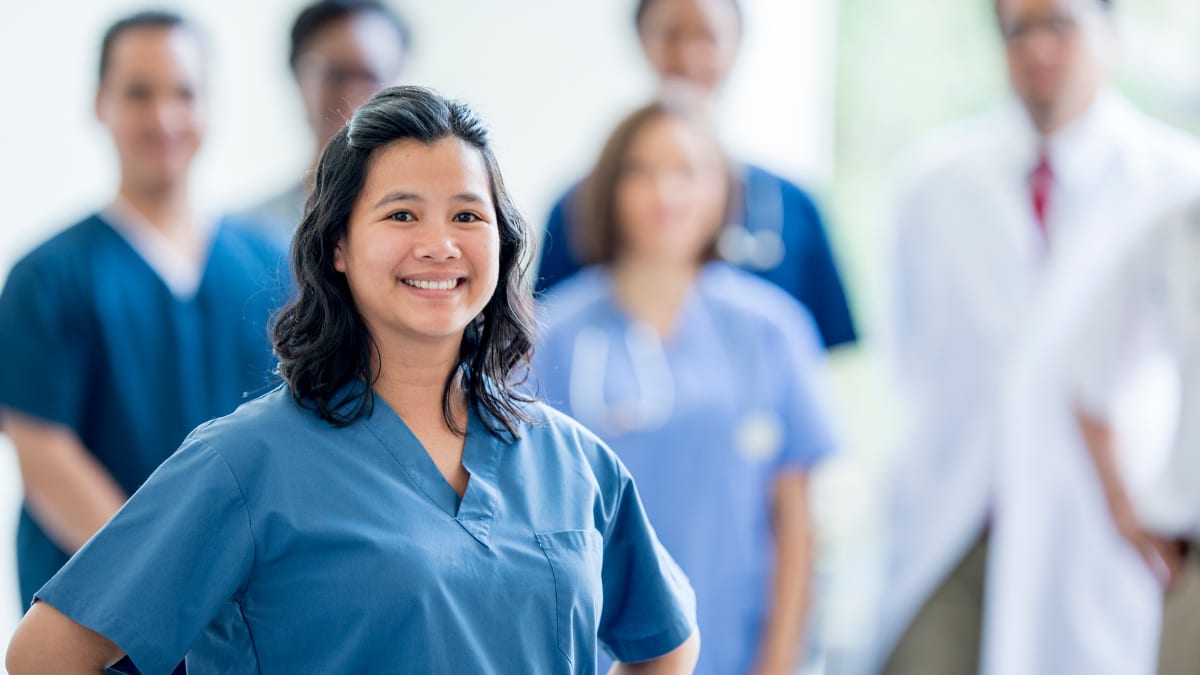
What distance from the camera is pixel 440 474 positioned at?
41.6 inches

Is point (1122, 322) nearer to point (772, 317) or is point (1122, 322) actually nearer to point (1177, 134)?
point (1177, 134)

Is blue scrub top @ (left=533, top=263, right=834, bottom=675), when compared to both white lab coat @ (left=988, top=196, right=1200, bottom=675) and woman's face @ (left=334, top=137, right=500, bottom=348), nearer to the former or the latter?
white lab coat @ (left=988, top=196, right=1200, bottom=675)

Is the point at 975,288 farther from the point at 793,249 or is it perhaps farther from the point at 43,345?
the point at 43,345

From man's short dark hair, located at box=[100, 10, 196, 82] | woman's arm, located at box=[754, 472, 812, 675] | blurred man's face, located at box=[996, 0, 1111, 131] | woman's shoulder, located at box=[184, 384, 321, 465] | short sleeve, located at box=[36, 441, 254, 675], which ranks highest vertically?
man's short dark hair, located at box=[100, 10, 196, 82]

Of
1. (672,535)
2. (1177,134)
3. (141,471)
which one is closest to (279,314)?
(141,471)

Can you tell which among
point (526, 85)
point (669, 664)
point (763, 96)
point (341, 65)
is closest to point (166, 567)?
point (669, 664)

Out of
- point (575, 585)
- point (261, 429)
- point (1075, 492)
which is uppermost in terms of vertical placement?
point (261, 429)

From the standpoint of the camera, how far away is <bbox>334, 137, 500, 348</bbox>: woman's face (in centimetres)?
102

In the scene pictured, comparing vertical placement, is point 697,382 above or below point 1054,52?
below

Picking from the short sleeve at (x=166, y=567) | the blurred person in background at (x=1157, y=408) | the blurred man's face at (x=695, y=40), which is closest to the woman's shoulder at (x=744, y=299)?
the blurred man's face at (x=695, y=40)

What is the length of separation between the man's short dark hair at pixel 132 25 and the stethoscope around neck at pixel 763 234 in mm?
890

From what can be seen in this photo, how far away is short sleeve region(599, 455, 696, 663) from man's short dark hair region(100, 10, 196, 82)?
44.8 inches

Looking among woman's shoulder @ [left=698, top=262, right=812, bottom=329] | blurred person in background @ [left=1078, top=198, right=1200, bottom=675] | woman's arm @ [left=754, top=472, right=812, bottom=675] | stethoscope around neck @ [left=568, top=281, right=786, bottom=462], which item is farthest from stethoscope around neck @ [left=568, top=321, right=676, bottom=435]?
blurred person in background @ [left=1078, top=198, right=1200, bottom=675]

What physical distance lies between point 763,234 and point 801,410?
0.39 meters
